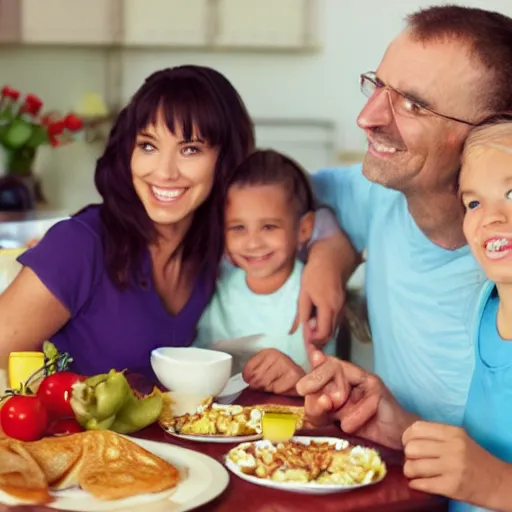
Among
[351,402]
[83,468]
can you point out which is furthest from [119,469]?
[351,402]

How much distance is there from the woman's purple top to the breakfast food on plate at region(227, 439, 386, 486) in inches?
19.0

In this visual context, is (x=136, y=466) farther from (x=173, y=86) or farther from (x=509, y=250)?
(x=173, y=86)

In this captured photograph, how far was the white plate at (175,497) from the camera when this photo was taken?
3.26 ft

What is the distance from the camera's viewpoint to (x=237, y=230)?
1.53 m

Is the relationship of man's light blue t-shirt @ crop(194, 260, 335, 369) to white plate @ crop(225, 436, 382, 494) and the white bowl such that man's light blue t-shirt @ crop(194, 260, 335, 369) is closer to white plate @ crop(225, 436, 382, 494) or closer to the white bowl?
the white bowl

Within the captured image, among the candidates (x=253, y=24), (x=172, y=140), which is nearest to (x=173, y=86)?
(x=172, y=140)

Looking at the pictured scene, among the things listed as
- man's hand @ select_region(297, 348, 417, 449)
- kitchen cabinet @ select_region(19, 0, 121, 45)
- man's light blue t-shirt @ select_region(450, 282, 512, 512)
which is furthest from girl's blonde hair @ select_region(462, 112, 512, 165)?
kitchen cabinet @ select_region(19, 0, 121, 45)

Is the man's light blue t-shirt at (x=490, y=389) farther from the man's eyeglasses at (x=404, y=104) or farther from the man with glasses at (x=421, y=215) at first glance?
the man's eyeglasses at (x=404, y=104)

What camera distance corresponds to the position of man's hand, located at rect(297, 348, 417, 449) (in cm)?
120

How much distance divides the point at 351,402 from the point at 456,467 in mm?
222

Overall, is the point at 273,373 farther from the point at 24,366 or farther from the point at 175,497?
the point at 175,497

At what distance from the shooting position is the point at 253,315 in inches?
60.5

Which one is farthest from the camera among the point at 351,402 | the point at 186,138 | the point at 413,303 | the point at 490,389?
the point at 186,138

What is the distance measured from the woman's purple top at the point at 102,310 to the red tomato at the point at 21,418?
37cm
